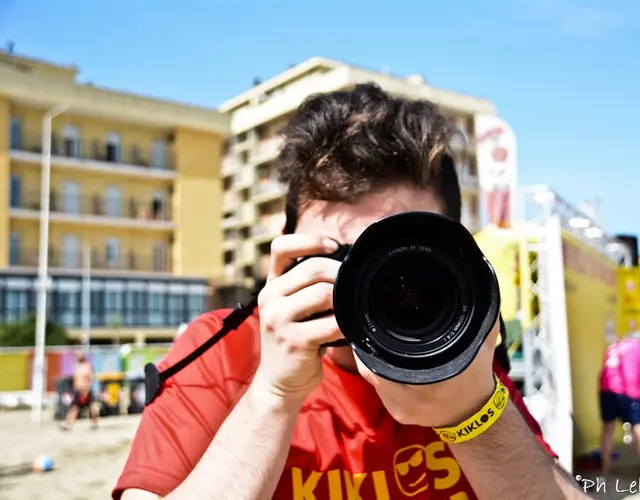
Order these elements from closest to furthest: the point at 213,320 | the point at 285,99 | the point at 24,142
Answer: the point at 213,320 < the point at 24,142 < the point at 285,99

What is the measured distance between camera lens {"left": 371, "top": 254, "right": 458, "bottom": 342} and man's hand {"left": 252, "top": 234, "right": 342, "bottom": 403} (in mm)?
92

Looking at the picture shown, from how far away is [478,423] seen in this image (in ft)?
3.81

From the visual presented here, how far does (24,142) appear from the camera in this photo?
1182 inches

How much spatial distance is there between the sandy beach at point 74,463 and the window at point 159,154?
66.1ft

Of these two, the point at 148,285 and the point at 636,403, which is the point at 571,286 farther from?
the point at 148,285

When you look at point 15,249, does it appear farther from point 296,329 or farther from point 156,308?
point 296,329

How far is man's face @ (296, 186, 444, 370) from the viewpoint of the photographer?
138 cm

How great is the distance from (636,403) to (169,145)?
30401 millimetres

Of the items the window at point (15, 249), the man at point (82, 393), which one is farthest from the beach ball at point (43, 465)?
the window at point (15, 249)

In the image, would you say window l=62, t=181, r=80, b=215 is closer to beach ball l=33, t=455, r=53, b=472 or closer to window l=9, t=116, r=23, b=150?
window l=9, t=116, r=23, b=150

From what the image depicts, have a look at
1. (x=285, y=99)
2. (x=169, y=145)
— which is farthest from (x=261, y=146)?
(x=169, y=145)

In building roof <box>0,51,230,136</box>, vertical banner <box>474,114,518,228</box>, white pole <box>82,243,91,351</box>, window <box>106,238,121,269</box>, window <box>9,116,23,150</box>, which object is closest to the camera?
vertical banner <box>474,114,518,228</box>

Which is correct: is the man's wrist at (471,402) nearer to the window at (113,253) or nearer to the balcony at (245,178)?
the window at (113,253)

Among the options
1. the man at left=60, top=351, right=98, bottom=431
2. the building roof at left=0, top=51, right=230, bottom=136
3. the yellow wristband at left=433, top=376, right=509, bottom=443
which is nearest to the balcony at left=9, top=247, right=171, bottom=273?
the building roof at left=0, top=51, right=230, bottom=136
